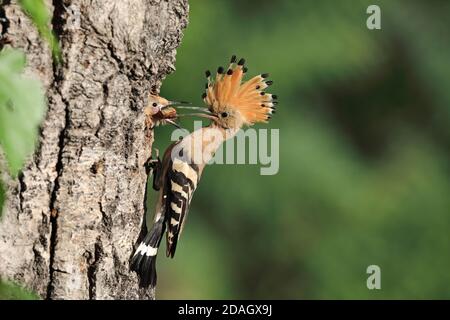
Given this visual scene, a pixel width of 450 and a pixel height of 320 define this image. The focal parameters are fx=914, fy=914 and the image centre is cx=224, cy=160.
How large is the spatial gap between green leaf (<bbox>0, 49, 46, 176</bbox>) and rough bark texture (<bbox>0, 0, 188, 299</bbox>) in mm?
1151

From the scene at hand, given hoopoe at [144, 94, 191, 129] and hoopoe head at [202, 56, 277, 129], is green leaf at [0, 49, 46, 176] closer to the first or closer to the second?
hoopoe at [144, 94, 191, 129]

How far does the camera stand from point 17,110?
1.20 metres

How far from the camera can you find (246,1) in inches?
201

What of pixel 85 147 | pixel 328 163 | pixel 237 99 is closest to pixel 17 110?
pixel 85 147

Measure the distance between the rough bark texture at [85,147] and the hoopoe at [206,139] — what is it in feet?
1.80

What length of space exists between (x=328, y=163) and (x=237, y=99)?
5.23 feet

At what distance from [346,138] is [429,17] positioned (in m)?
0.91

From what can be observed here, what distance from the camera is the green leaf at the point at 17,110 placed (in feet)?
3.92

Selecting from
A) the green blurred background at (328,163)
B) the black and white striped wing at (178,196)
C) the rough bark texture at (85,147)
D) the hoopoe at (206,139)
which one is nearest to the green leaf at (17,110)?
the rough bark texture at (85,147)

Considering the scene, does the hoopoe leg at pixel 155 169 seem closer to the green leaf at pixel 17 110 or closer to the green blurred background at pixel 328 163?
the green blurred background at pixel 328 163

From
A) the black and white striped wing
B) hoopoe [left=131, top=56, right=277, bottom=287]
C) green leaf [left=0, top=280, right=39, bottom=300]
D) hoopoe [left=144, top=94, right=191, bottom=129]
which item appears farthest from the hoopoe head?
green leaf [left=0, top=280, right=39, bottom=300]
